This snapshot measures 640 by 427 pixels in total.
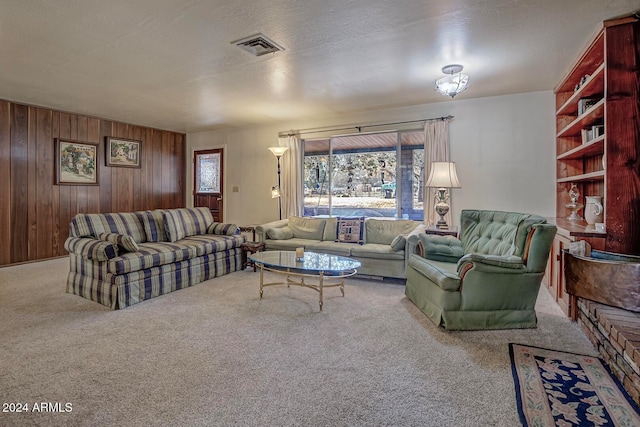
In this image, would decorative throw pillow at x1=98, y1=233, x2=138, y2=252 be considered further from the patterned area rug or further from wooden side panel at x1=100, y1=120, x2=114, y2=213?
the patterned area rug

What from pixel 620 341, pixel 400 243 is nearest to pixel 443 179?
pixel 400 243

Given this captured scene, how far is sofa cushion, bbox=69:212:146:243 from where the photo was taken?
358 cm

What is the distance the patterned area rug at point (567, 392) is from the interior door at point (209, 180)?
596cm

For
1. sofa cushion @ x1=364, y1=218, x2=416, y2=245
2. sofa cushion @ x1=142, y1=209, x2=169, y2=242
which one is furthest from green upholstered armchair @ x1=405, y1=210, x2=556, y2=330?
sofa cushion @ x1=142, y1=209, x2=169, y2=242

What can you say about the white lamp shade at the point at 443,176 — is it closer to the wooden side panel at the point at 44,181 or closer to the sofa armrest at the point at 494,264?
the sofa armrest at the point at 494,264

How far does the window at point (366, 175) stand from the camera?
5.10 metres

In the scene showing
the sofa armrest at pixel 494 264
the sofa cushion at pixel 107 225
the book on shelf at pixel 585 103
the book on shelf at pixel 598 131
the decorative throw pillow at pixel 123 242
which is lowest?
the sofa armrest at pixel 494 264

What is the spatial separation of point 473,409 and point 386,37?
2686mm

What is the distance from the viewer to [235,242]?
4574mm

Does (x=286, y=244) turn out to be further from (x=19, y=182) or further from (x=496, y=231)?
(x=19, y=182)

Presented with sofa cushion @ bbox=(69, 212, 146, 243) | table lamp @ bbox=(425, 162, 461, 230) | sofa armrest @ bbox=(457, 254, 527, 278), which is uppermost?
table lamp @ bbox=(425, 162, 461, 230)

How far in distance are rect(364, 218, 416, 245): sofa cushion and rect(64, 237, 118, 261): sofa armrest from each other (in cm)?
305

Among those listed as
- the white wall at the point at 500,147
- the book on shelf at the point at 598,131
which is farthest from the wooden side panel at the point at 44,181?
the book on shelf at the point at 598,131

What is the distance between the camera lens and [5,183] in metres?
4.75
